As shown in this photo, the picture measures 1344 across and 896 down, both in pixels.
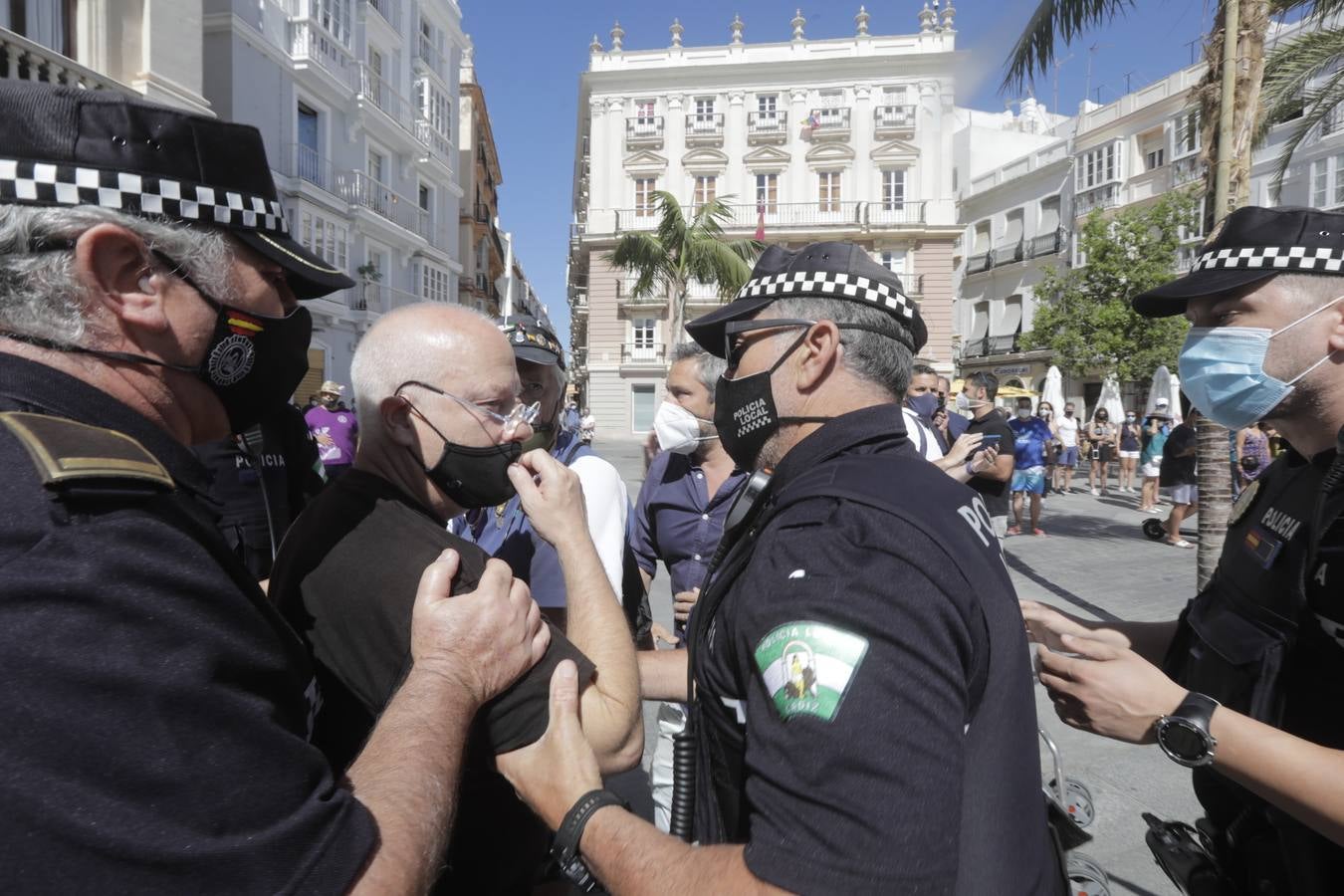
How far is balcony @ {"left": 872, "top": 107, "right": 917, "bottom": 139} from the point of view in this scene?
3444cm

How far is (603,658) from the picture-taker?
1.67 metres

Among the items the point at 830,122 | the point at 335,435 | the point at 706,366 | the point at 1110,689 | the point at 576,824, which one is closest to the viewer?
the point at 576,824

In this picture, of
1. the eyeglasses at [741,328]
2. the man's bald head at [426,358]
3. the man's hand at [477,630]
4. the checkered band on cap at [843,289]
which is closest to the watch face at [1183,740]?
the checkered band on cap at [843,289]

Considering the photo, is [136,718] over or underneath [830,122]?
underneath

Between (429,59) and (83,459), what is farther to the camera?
(429,59)

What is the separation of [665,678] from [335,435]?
6189 mm

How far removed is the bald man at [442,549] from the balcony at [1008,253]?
1545 inches

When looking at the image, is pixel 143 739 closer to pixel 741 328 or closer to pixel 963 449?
pixel 741 328

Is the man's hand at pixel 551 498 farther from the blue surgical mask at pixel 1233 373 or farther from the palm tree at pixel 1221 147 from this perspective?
the palm tree at pixel 1221 147

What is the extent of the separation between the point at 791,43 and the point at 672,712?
38.2 metres

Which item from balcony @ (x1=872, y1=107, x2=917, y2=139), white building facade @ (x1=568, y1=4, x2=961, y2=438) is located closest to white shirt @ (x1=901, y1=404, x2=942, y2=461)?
white building facade @ (x1=568, y1=4, x2=961, y2=438)

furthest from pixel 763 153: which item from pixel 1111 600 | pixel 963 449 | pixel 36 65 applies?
pixel 963 449

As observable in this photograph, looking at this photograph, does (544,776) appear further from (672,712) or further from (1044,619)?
(672,712)

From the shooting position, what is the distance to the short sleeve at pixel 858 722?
1.03 metres
